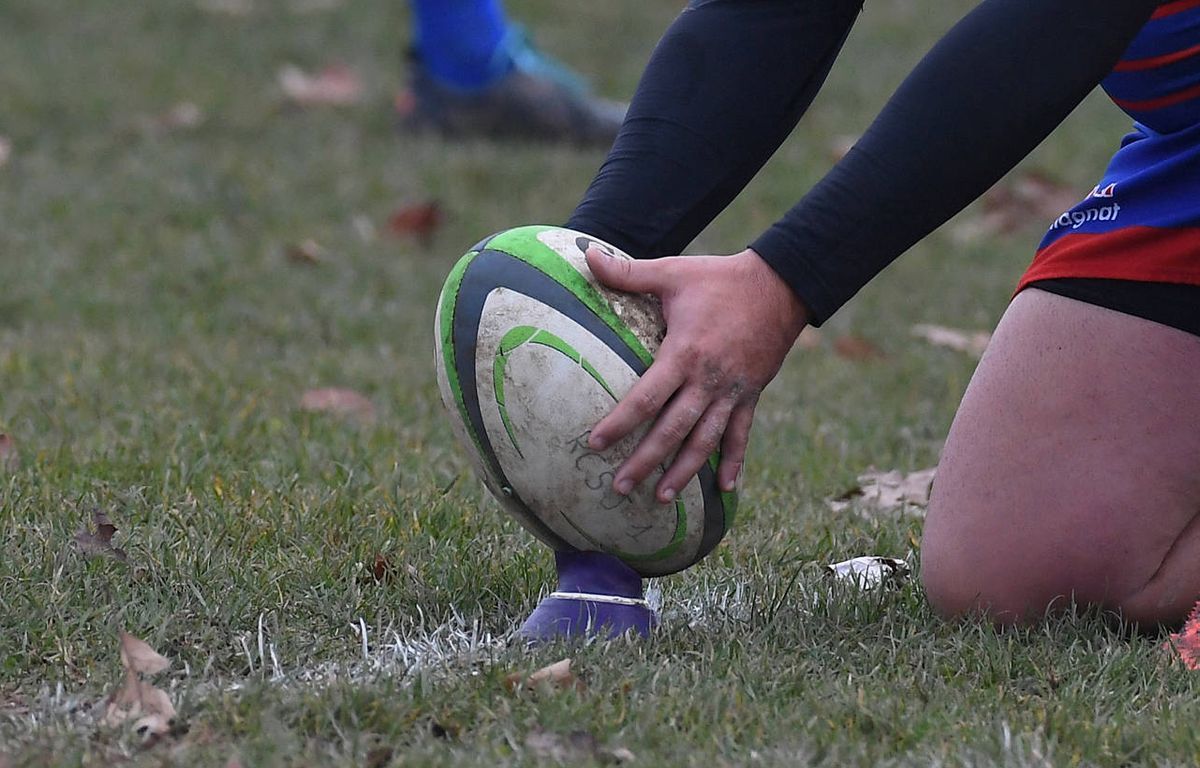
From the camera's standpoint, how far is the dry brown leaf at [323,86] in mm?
6809

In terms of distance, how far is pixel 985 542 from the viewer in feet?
8.21

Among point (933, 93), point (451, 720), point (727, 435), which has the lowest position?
point (451, 720)

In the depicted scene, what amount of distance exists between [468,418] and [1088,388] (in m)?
0.95

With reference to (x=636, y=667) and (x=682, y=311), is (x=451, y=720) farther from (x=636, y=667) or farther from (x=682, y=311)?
(x=682, y=311)

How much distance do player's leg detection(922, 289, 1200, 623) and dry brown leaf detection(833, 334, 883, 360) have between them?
6.67ft

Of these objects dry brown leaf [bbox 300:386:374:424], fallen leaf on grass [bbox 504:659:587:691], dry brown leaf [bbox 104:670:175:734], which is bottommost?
dry brown leaf [bbox 104:670:175:734]

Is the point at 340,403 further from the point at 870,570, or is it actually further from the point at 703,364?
the point at 703,364

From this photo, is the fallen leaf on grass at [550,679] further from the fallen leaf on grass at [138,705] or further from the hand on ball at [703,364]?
the fallen leaf on grass at [138,705]

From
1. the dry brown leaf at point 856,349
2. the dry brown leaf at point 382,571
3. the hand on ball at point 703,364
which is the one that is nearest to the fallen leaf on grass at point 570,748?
the hand on ball at point 703,364

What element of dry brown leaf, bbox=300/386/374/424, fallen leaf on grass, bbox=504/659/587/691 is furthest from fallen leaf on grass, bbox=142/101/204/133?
fallen leaf on grass, bbox=504/659/587/691

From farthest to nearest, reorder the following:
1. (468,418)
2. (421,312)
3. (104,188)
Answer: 1. (104,188)
2. (421,312)
3. (468,418)

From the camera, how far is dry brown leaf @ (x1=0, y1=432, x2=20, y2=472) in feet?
9.62

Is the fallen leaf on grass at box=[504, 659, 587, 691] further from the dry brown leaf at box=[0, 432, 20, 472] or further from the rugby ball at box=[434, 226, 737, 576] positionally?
the dry brown leaf at box=[0, 432, 20, 472]

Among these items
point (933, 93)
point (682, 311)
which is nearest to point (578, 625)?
point (682, 311)
